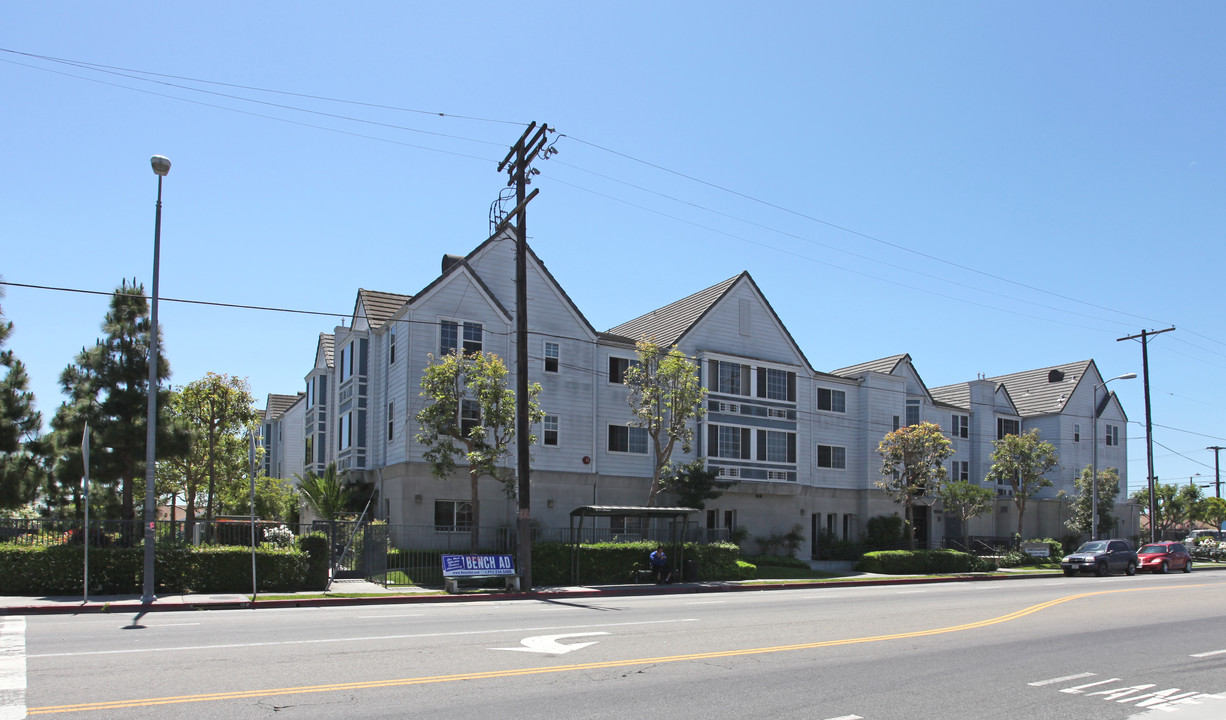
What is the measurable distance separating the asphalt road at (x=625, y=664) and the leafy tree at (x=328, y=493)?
14.4 m

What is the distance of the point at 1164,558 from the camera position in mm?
41000

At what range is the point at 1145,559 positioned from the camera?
4119 cm

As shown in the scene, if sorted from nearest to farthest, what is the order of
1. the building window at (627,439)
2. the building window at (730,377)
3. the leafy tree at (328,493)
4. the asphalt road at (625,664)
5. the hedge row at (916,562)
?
the asphalt road at (625,664) < the leafy tree at (328,493) < the hedge row at (916,562) < the building window at (627,439) < the building window at (730,377)

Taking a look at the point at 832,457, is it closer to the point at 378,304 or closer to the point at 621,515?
the point at 621,515

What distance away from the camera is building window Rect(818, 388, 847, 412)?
148 feet

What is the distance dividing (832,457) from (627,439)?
12.6m

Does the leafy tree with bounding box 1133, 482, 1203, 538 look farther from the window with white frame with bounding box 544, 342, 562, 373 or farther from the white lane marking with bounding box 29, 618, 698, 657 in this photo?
the white lane marking with bounding box 29, 618, 698, 657

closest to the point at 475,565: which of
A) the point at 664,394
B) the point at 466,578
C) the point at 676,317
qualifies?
the point at 466,578

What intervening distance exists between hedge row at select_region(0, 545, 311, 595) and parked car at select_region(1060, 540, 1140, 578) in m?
30.0

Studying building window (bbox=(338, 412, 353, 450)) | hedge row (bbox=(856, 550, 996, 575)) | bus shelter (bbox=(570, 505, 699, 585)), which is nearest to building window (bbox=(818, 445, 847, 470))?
hedge row (bbox=(856, 550, 996, 575))

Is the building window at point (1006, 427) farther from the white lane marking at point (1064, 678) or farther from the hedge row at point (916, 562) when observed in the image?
the white lane marking at point (1064, 678)

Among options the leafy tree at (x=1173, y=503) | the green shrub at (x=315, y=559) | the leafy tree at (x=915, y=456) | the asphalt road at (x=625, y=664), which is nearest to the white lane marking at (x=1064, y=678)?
the asphalt road at (x=625, y=664)

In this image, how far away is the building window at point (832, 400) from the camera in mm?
45188

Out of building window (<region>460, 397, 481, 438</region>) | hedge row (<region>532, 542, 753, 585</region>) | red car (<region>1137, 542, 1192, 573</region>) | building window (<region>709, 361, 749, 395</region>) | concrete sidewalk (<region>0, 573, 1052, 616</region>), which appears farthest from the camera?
red car (<region>1137, 542, 1192, 573</region>)
